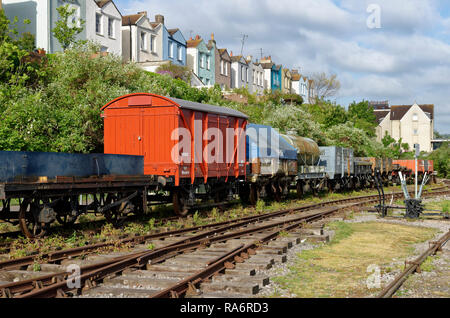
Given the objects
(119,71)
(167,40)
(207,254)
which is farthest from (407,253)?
(167,40)

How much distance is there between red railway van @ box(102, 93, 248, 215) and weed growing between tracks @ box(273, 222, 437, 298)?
472 centimetres

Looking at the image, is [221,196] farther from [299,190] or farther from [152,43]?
[152,43]

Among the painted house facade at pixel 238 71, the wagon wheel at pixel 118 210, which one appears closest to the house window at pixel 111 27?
the painted house facade at pixel 238 71

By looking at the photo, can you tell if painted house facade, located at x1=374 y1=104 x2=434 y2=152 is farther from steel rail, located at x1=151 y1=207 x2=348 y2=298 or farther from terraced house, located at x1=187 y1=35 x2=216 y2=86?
steel rail, located at x1=151 y1=207 x2=348 y2=298

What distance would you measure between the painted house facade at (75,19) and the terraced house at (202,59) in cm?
1274

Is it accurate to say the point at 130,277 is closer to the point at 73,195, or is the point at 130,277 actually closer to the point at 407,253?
the point at 73,195

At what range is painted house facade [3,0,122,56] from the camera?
32.3m

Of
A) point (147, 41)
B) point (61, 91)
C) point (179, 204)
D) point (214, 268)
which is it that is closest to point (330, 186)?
point (179, 204)

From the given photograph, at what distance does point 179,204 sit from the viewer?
51.0 feet

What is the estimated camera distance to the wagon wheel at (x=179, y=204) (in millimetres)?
15234

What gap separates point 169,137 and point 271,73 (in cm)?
6294

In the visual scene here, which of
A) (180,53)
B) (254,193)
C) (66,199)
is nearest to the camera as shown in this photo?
(66,199)

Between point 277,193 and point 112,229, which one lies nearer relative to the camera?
point 112,229

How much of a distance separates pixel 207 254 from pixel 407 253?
4.56 m
